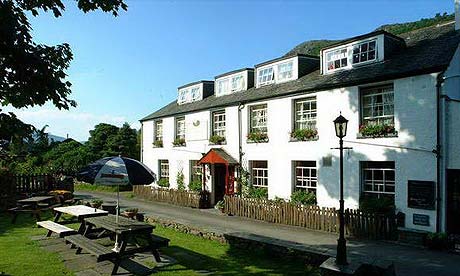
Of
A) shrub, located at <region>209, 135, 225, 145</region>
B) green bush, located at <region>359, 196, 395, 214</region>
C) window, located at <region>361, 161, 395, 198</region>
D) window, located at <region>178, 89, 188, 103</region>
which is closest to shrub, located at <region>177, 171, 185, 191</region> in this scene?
shrub, located at <region>209, 135, 225, 145</region>

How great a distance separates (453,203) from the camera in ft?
44.1

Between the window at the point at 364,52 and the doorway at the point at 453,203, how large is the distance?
20.4 feet

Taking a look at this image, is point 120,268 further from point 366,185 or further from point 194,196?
point 194,196

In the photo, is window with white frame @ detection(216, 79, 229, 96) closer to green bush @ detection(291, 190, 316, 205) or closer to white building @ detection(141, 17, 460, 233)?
white building @ detection(141, 17, 460, 233)

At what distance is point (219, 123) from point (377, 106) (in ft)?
36.2

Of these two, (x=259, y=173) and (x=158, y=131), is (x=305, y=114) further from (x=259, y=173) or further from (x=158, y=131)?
(x=158, y=131)

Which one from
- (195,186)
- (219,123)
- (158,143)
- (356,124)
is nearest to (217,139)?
(219,123)

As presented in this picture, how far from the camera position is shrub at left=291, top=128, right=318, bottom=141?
17872mm

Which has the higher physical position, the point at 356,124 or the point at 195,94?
the point at 195,94

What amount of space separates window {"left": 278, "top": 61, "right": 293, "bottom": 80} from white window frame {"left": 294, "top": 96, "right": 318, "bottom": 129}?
2719 mm

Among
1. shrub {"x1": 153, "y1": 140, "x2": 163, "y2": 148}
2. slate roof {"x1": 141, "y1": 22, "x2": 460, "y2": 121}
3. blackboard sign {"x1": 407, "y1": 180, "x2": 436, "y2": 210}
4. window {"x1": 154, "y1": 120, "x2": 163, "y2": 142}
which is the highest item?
slate roof {"x1": 141, "y1": 22, "x2": 460, "y2": 121}

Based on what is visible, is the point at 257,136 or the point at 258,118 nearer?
the point at 257,136

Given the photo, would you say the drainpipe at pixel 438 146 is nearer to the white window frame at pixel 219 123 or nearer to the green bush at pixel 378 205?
the green bush at pixel 378 205

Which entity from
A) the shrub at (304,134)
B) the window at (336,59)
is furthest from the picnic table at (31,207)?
the window at (336,59)
